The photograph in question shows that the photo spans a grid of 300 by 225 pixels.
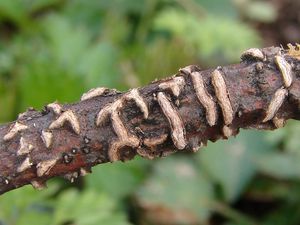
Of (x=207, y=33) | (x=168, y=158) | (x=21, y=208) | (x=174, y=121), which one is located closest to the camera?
(x=174, y=121)

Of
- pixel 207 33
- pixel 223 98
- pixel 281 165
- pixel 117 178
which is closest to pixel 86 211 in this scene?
pixel 117 178

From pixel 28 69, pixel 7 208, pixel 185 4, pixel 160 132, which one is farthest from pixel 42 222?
pixel 185 4

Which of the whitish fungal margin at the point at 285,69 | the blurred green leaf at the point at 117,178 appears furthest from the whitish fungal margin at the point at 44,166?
the blurred green leaf at the point at 117,178

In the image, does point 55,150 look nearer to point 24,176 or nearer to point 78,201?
point 24,176

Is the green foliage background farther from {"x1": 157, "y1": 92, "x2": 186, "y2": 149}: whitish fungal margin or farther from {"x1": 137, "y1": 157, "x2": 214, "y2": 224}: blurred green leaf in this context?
{"x1": 157, "y1": 92, "x2": 186, "y2": 149}: whitish fungal margin

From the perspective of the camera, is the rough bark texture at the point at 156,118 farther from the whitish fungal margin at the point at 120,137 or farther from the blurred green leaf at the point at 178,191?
the blurred green leaf at the point at 178,191

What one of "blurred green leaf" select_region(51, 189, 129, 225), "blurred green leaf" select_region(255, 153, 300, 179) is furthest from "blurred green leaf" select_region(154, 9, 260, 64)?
"blurred green leaf" select_region(51, 189, 129, 225)

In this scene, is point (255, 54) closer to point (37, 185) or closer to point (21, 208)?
point (37, 185)
